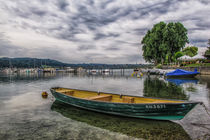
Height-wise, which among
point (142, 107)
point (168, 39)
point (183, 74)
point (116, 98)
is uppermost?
point (168, 39)

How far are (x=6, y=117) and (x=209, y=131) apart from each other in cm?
1334

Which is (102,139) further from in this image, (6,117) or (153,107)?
(6,117)

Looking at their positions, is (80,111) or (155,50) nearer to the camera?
(80,111)

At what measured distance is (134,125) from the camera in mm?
9344

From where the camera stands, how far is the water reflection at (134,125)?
803 centimetres

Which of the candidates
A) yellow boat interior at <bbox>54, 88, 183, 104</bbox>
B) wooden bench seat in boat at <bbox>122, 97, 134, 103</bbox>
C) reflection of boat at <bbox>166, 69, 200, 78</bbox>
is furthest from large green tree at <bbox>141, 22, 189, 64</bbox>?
wooden bench seat in boat at <bbox>122, 97, 134, 103</bbox>

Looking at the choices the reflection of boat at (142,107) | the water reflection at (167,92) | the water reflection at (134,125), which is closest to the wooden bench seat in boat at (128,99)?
the reflection of boat at (142,107)

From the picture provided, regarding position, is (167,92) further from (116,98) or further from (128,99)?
(128,99)

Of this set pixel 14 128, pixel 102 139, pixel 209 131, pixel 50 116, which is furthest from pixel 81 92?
pixel 209 131

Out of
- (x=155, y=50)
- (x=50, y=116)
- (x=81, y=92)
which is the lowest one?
(x=50, y=116)

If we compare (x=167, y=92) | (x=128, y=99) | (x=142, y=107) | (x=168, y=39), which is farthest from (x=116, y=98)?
(x=168, y=39)

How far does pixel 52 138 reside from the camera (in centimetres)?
785

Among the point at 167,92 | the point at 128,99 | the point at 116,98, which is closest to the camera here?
the point at 128,99

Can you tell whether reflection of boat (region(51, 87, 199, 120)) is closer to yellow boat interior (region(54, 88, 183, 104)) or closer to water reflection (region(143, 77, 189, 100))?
yellow boat interior (region(54, 88, 183, 104))
